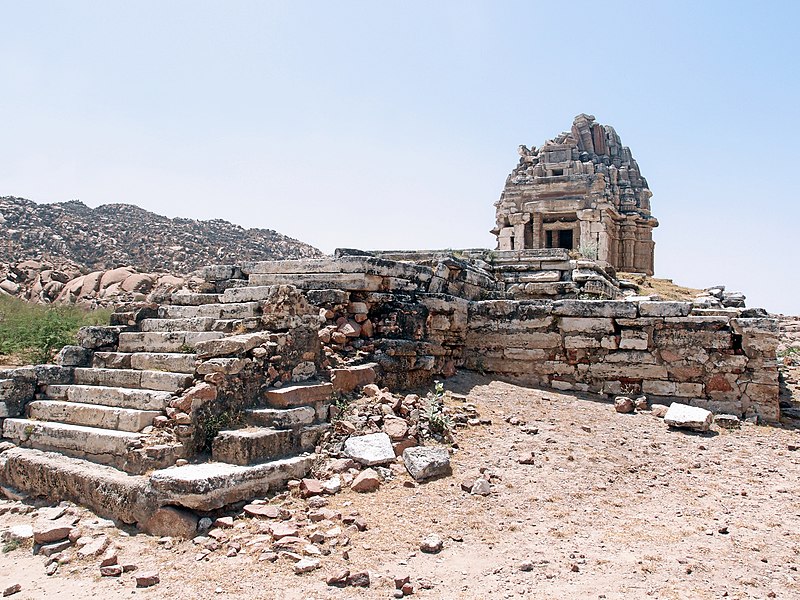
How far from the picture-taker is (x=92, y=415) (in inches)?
221

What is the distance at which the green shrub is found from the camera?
9.07 m

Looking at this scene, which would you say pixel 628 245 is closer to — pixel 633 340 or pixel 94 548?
pixel 633 340

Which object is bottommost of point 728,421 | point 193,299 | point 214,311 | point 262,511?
point 262,511

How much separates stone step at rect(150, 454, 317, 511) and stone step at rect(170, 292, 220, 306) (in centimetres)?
276

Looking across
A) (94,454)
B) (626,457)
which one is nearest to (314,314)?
(94,454)

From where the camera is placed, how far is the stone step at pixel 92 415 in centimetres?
523

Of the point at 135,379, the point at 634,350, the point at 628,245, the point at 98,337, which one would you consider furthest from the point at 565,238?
the point at 135,379

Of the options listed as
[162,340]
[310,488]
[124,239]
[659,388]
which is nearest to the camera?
[310,488]

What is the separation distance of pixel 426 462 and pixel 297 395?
129 centimetres

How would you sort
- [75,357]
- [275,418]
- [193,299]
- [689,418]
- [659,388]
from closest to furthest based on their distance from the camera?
[275,418] → [689,418] → [75,357] → [193,299] → [659,388]

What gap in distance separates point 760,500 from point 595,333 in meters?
3.05

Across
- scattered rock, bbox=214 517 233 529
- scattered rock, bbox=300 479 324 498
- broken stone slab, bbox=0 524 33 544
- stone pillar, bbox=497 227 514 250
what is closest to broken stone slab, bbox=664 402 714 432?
scattered rock, bbox=300 479 324 498

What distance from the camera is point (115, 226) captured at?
108ft

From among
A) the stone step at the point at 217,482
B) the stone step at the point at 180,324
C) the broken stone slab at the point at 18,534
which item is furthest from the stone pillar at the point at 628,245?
the broken stone slab at the point at 18,534
